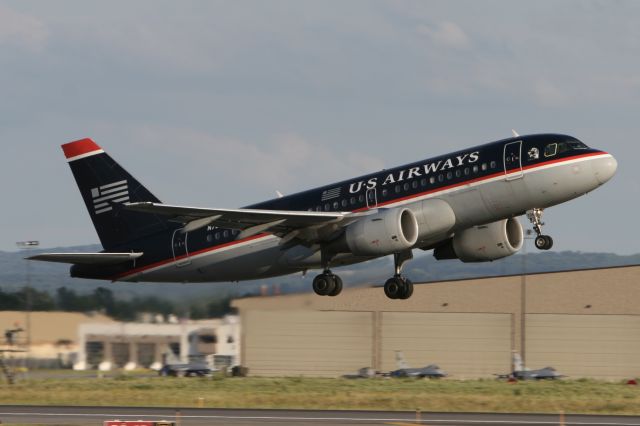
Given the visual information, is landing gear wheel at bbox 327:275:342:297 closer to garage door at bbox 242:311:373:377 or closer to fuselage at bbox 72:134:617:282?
fuselage at bbox 72:134:617:282

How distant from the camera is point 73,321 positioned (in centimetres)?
5588

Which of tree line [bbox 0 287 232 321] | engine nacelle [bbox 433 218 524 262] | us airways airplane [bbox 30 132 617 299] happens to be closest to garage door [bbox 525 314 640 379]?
tree line [bbox 0 287 232 321]

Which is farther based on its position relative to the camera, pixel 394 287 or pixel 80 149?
pixel 80 149

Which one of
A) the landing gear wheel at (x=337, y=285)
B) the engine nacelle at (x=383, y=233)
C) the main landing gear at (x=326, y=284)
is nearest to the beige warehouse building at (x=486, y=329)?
the landing gear wheel at (x=337, y=285)

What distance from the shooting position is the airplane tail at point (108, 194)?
51.2m

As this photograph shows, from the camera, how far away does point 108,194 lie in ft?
174

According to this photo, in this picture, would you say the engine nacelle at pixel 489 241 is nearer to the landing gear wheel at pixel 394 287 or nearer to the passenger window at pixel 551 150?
the landing gear wheel at pixel 394 287

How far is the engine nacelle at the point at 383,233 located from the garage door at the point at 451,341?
124ft

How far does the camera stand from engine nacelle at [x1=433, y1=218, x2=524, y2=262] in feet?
151

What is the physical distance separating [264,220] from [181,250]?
258 inches

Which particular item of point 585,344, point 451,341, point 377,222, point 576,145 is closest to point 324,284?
point 377,222

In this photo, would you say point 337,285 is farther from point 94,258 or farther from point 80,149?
point 80,149

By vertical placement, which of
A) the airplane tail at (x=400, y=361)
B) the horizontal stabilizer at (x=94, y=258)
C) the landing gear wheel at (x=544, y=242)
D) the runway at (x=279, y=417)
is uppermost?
the landing gear wheel at (x=544, y=242)

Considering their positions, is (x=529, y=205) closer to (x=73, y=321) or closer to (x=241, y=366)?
(x=73, y=321)
